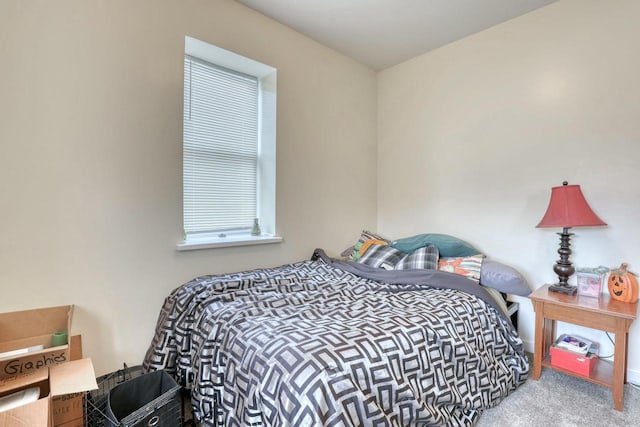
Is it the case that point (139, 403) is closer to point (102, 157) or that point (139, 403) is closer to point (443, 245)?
point (102, 157)

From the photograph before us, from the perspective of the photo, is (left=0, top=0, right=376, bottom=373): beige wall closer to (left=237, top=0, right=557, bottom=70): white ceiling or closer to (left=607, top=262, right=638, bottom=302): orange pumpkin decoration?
(left=237, top=0, right=557, bottom=70): white ceiling

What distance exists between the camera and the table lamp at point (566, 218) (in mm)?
1957

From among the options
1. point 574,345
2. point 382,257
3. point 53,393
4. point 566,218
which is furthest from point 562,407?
point 53,393

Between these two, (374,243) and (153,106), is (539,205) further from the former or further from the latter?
(153,106)

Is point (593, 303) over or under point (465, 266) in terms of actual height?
under

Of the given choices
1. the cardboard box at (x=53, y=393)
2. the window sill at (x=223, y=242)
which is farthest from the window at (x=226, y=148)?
the cardboard box at (x=53, y=393)

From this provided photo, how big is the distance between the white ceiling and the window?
473mm

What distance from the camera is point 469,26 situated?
2.62 meters

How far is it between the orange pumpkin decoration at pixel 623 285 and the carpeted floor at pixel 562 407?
58 centimetres

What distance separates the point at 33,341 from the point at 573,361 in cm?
300

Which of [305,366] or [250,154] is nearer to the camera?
[305,366]

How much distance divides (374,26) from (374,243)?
73.4 inches

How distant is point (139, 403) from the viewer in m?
1.55

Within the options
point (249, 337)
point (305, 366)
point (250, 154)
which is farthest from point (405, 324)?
Result: point (250, 154)
